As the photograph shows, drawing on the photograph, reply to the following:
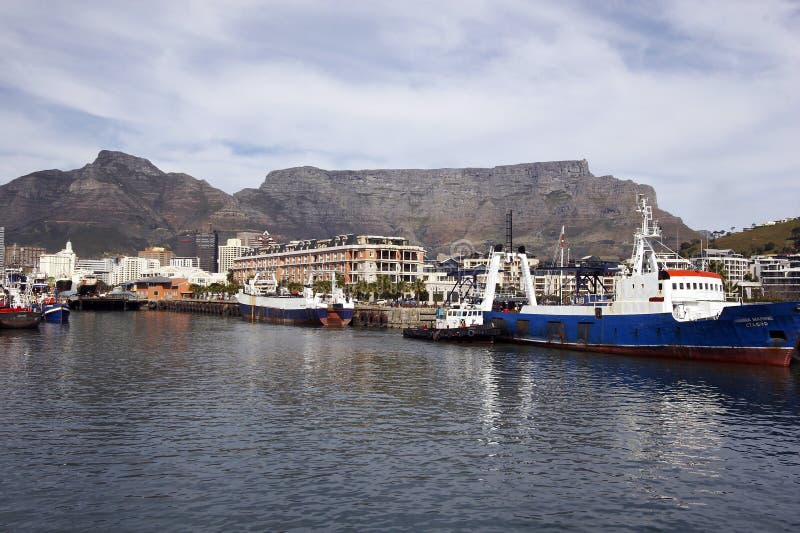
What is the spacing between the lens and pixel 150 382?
55875 mm

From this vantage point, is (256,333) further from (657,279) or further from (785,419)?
(785,419)

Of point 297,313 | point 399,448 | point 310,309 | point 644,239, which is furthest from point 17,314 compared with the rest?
point 399,448

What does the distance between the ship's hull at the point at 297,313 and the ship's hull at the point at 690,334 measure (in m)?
58.1

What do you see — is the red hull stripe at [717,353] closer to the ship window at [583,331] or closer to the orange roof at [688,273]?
the ship window at [583,331]

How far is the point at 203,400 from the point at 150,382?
1096 cm

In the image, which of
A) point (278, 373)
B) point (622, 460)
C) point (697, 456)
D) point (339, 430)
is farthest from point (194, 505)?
point (278, 373)

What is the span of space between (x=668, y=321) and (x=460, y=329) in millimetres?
31042

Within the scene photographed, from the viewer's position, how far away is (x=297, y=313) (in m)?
143

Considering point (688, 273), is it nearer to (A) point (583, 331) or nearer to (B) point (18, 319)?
(A) point (583, 331)

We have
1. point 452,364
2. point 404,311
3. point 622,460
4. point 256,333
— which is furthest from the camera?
point 404,311

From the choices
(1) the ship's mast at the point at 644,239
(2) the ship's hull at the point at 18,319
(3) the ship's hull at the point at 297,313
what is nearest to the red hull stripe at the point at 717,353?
(1) the ship's mast at the point at 644,239

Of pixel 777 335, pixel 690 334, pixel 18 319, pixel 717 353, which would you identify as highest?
pixel 18 319

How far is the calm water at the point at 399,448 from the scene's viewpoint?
84.8 ft

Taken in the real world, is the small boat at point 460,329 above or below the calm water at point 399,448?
above
